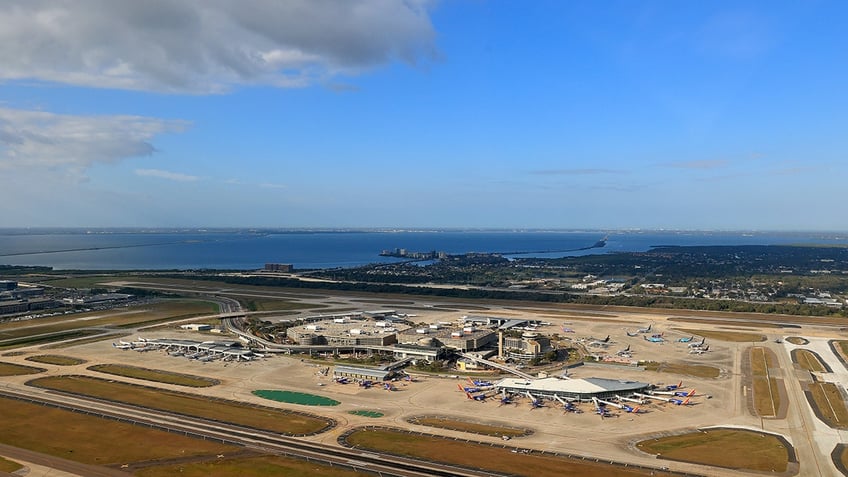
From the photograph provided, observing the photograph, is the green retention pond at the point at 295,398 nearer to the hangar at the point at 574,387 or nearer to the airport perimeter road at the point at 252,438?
the airport perimeter road at the point at 252,438

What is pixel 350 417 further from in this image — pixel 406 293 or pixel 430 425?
pixel 406 293

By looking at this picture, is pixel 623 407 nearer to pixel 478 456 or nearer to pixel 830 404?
pixel 478 456

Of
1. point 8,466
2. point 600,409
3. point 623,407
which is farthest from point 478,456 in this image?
point 8,466

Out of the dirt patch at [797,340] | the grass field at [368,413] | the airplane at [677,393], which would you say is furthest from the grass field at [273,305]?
the dirt patch at [797,340]

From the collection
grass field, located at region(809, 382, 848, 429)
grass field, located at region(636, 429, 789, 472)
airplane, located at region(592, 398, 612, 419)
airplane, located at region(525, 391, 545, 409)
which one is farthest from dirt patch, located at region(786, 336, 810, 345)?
airplane, located at region(525, 391, 545, 409)

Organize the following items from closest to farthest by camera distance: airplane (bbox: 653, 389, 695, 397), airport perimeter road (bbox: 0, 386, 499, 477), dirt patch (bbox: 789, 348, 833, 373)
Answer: airport perimeter road (bbox: 0, 386, 499, 477) < airplane (bbox: 653, 389, 695, 397) < dirt patch (bbox: 789, 348, 833, 373)

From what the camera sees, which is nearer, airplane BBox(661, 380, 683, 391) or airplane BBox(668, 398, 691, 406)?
airplane BBox(668, 398, 691, 406)

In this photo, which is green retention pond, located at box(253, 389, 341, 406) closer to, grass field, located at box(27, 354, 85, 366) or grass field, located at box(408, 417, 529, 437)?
grass field, located at box(408, 417, 529, 437)
